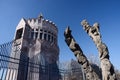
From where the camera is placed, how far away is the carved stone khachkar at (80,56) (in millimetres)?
6915

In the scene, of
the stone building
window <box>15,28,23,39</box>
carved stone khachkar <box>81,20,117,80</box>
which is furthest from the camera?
window <box>15,28,23,39</box>

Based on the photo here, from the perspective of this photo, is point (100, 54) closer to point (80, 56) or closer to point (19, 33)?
point (80, 56)

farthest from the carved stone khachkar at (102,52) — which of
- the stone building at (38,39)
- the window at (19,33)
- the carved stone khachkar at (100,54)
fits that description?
the window at (19,33)

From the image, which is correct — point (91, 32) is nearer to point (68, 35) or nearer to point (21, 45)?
point (68, 35)

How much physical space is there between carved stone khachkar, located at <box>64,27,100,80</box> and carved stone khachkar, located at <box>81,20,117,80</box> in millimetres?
679

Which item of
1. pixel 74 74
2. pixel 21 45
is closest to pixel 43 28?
pixel 21 45

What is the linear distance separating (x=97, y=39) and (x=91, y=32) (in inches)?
28.1

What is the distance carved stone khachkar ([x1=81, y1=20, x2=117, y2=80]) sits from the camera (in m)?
6.25

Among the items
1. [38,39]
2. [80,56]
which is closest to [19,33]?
[38,39]

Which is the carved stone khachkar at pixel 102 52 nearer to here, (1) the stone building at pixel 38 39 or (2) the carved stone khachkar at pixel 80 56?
(2) the carved stone khachkar at pixel 80 56

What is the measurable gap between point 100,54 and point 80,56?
39.4 inches

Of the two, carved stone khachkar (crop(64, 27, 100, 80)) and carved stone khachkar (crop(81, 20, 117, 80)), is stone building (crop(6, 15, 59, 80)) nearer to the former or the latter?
carved stone khachkar (crop(64, 27, 100, 80))

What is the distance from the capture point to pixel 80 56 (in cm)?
747

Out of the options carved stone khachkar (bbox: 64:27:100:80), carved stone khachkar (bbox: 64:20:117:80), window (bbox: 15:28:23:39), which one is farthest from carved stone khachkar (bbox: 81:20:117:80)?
window (bbox: 15:28:23:39)
